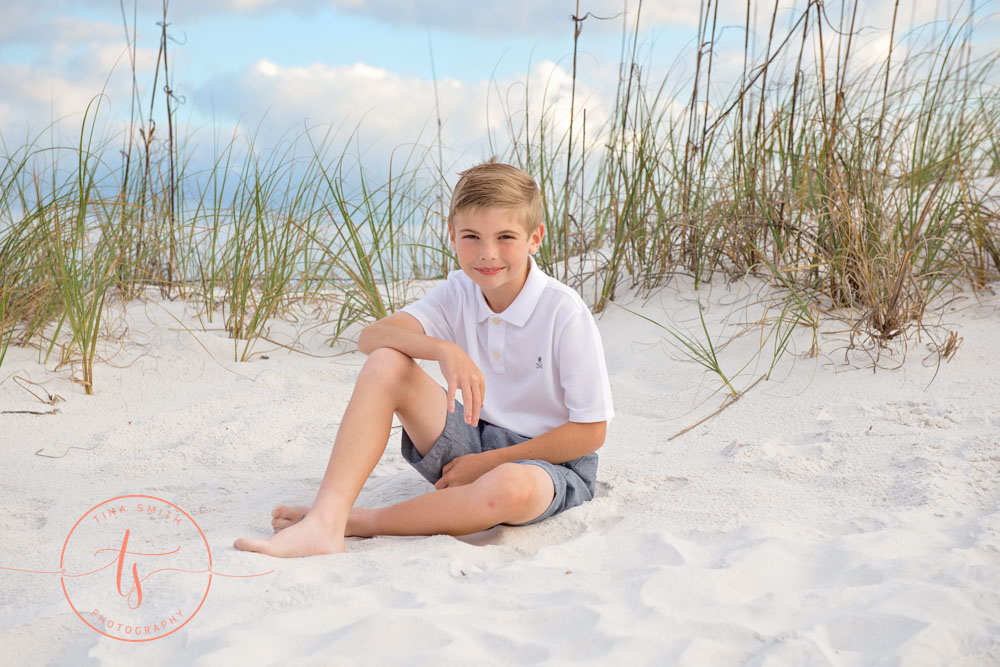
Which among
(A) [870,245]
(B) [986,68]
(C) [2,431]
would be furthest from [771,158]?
(C) [2,431]

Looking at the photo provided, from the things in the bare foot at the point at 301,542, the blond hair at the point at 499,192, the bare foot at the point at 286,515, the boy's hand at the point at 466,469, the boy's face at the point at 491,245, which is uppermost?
the blond hair at the point at 499,192

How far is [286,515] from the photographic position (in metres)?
1.70

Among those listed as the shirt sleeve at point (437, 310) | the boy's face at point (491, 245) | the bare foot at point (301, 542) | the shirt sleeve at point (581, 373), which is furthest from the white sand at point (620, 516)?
the boy's face at point (491, 245)

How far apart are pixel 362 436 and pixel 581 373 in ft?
1.47

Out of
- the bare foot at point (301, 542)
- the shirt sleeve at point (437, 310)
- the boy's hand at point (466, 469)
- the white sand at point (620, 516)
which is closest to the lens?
the white sand at point (620, 516)

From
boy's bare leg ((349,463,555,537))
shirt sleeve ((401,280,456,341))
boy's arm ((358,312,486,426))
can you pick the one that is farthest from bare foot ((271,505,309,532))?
shirt sleeve ((401,280,456,341))

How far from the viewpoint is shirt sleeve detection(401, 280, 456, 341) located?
187 cm

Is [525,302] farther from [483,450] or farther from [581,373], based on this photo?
[483,450]

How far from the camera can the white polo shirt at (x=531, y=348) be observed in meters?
1.70

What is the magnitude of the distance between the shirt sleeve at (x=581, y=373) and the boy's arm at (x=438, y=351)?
0.19 meters

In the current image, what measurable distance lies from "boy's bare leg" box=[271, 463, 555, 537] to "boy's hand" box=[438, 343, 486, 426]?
0.41ft

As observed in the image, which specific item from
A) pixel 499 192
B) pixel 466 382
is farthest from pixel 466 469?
pixel 499 192

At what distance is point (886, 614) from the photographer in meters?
1.23

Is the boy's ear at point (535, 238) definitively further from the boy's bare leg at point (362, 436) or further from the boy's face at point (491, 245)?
the boy's bare leg at point (362, 436)
